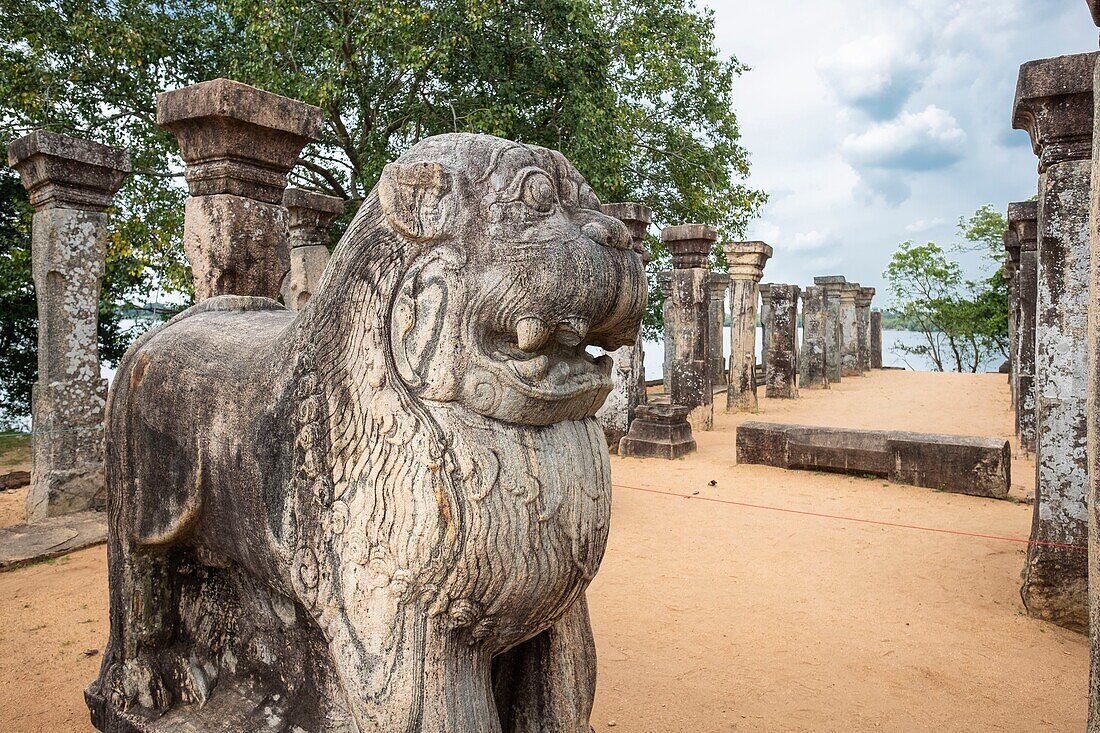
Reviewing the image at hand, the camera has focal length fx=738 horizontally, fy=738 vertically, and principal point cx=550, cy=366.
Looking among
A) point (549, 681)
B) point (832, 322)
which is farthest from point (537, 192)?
point (832, 322)

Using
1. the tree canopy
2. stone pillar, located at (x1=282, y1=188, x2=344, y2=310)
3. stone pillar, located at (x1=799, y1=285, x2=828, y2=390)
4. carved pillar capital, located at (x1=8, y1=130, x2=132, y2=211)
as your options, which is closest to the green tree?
the tree canopy

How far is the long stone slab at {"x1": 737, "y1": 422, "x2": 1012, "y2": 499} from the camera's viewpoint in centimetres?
673

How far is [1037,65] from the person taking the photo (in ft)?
13.6

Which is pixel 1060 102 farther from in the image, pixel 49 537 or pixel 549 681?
pixel 49 537

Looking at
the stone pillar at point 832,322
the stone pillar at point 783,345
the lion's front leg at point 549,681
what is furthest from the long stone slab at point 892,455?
the stone pillar at point 832,322

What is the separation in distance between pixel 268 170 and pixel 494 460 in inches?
118

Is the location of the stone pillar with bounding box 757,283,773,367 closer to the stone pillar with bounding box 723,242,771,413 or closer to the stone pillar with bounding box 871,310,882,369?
the stone pillar with bounding box 723,242,771,413

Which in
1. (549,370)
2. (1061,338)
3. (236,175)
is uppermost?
(236,175)

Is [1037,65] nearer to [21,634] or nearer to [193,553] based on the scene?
[193,553]

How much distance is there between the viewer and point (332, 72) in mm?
9414

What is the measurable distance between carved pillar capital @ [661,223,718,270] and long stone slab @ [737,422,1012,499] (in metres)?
2.75

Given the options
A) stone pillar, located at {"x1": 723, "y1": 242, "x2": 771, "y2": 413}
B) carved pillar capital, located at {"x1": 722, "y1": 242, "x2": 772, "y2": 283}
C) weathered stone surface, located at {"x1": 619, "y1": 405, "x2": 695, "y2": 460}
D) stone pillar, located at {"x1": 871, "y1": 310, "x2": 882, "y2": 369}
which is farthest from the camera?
stone pillar, located at {"x1": 871, "y1": 310, "x2": 882, "y2": 369}

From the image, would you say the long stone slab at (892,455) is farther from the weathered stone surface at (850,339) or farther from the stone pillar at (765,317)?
the weathered stone surface at (850,339)

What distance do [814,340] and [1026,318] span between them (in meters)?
9.50
